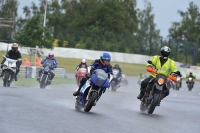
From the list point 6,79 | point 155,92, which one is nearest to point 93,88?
point 155,92

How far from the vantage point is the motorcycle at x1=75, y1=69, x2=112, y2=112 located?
1561cm

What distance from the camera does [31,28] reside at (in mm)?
49656

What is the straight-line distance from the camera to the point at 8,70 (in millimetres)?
26391

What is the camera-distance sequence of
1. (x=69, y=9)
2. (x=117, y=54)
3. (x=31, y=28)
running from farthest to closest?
(x=69, y=9) → (x=117, y=54) → (x=31, y=28)

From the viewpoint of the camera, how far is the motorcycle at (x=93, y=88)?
1561cm

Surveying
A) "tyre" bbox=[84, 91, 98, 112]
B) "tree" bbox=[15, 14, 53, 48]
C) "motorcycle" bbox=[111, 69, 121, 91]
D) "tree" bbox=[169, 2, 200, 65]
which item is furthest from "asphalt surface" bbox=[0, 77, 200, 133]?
"tree" bbox=[169, 2, 200, 65]

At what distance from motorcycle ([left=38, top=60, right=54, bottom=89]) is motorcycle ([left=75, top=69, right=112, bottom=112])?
42.7ft

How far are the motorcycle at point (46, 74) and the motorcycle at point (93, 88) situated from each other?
1302cm

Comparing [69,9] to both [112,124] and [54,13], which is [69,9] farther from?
[112,124]

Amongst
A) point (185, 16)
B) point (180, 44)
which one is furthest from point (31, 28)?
point (185, 16)

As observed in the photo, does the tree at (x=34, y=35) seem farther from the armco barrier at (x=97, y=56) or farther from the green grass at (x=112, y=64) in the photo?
the armco barrier at (x=97, y=56)

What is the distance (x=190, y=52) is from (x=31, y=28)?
24.8 m

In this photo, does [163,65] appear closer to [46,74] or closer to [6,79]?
[6,79]

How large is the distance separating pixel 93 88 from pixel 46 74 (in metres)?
13.6
